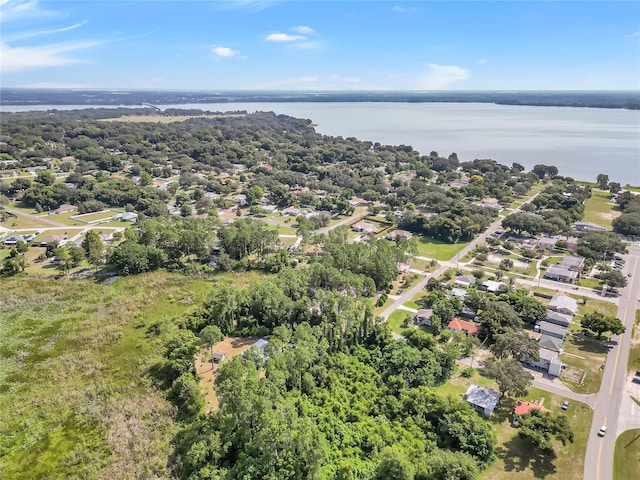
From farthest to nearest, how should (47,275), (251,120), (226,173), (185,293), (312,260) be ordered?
1. (251,120)
2. (226,173)
3. (312,260)
4. (47,275)
5. (185,293)

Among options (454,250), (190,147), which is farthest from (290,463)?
(190,147)

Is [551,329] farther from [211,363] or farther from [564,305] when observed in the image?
[211,363]

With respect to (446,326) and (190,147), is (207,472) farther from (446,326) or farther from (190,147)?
(190,147)

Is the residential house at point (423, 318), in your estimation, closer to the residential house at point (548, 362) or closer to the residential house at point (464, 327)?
the residential house at point (464, 327)

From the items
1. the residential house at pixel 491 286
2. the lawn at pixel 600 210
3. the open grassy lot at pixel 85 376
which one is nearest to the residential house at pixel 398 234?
the residential house at pixel 491 286

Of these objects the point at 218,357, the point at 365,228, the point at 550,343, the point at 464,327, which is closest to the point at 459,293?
the point at 464,327
